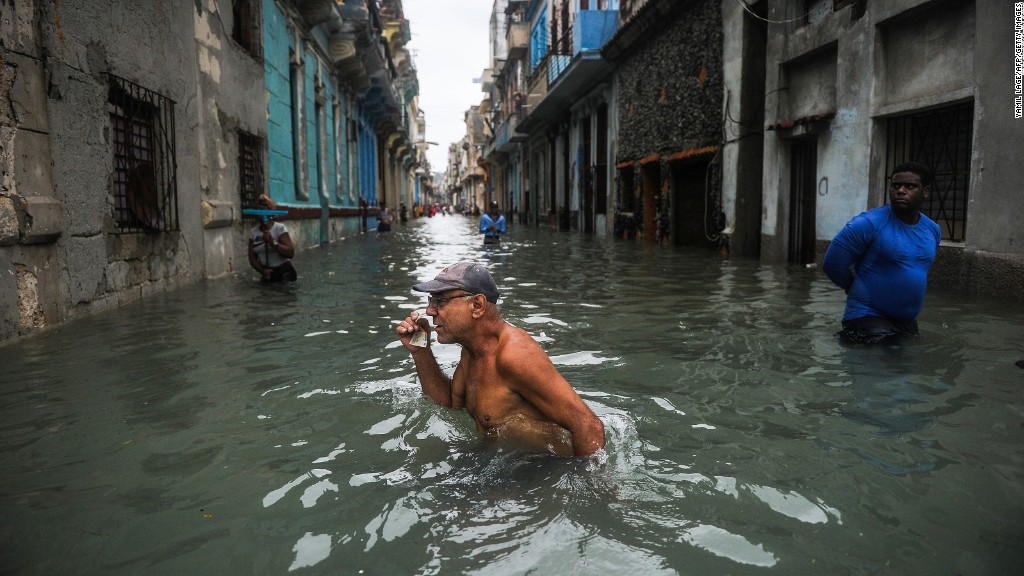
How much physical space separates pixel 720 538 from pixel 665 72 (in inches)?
644

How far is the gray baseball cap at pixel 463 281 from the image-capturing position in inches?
117

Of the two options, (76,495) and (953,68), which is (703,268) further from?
(76,495)

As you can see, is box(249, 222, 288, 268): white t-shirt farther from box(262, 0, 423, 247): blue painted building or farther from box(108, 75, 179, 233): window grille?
box(262, 0, 423, 247): blue painted building

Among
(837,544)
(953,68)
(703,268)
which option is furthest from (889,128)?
Answer: (837,544)

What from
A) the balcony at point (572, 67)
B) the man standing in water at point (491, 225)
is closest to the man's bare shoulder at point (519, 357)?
the man standing in water at point (491, 225)

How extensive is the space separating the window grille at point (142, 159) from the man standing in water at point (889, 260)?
22.7ft

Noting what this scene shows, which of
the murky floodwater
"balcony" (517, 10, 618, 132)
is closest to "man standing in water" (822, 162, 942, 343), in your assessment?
the murky floodwater

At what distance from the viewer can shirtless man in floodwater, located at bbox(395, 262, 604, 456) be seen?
2.88 meters

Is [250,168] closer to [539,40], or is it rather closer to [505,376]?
[505,376]

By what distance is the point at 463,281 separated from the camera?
2975 mm

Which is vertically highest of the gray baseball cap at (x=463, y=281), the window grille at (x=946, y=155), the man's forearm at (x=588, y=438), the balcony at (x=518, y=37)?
the balcony at (x=518, y=37)

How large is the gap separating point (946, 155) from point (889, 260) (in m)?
4.62

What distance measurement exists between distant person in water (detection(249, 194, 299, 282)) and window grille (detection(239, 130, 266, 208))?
2.69m

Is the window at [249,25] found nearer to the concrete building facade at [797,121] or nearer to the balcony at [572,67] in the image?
the concrete building facade at [797,121]
